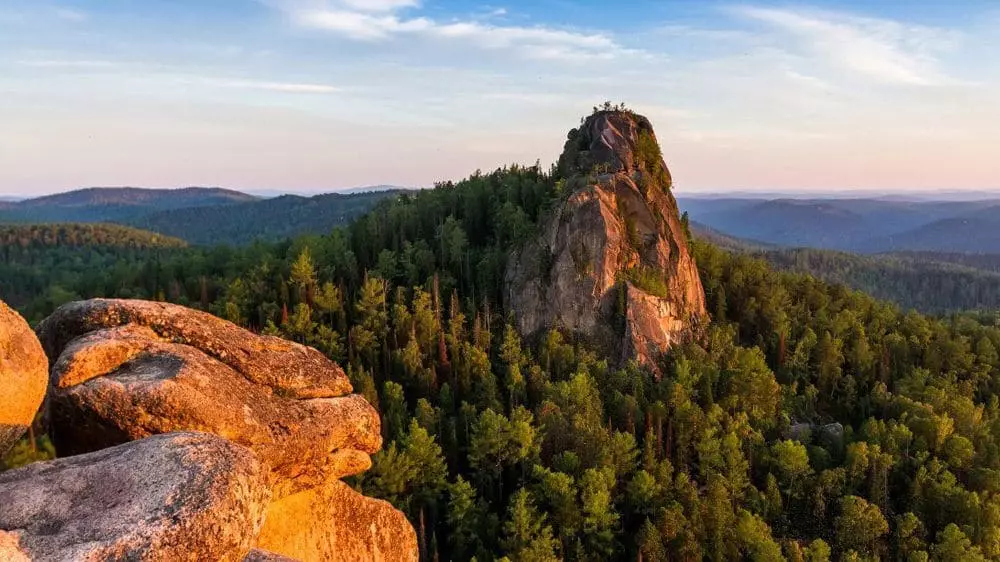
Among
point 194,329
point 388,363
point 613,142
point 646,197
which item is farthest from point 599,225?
point 194,329

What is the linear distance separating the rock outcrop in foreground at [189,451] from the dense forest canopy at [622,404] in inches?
1508

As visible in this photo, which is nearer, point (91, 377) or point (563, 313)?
point (91, 377)

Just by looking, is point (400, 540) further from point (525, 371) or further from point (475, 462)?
point (525, 371)

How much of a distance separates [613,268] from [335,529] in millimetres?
72236

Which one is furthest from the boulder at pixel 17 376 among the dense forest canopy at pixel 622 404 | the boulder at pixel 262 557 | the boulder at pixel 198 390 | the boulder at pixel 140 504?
the dense forest canopy at pixel 622 404

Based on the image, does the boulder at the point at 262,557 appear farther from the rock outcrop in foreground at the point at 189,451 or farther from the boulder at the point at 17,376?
the boulder at the point at 17,376

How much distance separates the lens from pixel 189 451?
13523 millimetres

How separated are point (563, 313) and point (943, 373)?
70980 millimetres

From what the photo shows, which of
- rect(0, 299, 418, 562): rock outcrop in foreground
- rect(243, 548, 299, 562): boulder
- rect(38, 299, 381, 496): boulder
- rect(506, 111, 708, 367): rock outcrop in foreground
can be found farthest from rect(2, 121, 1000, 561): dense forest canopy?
rect(243, 548, 299, 562): boulder

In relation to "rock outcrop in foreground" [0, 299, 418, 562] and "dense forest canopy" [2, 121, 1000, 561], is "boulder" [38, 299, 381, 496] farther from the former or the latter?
"dense forest canopy" [2, 121, 1000, 561]

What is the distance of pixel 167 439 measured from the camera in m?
14.0

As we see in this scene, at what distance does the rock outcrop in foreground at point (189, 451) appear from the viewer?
40.4ft

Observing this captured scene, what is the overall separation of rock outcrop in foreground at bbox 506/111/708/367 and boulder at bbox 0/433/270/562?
261ft

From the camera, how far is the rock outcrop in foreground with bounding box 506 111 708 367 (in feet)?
300
